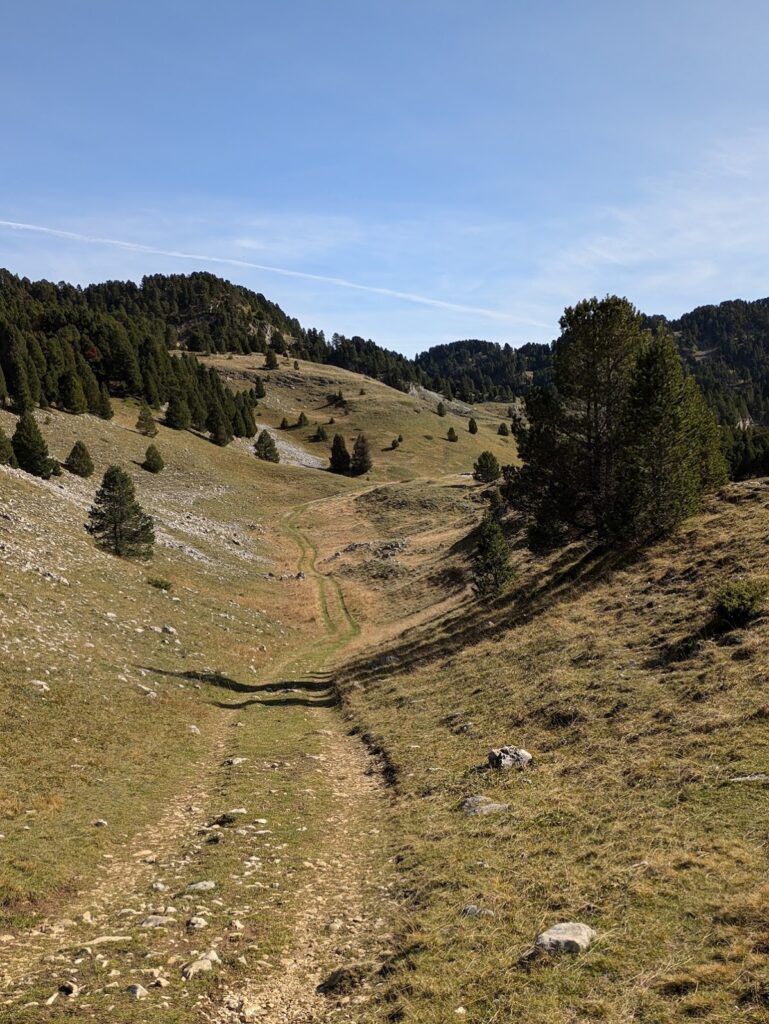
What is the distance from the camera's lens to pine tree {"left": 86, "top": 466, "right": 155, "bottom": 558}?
3622 cm

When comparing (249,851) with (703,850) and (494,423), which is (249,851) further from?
(494,423)

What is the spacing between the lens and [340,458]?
376 ft

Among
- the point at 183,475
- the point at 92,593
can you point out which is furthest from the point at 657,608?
the point at 183,475

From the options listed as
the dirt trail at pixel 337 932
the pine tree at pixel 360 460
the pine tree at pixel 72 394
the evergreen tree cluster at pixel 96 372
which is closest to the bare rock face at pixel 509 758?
the dirt trail at pixel 337 932

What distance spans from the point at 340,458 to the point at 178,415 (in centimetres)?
3095

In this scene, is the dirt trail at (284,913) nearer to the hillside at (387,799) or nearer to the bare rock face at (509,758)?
the hillside at (387,799)

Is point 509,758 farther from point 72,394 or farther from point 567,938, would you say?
point 72,394

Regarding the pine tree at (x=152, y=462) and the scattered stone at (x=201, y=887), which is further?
the pine tree at (x=152, y=462)

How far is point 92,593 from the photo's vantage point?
90.5 ft

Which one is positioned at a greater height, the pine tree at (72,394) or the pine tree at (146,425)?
the pine tree at (72,394)

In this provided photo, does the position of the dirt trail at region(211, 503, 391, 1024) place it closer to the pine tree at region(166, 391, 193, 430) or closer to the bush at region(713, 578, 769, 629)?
the bush at region(713, 578, 769, 629)

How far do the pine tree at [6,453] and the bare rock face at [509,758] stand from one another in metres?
45.7

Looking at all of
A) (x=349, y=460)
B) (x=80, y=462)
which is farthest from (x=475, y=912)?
(x=349, y=460)

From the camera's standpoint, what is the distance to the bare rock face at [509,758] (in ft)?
45.2
